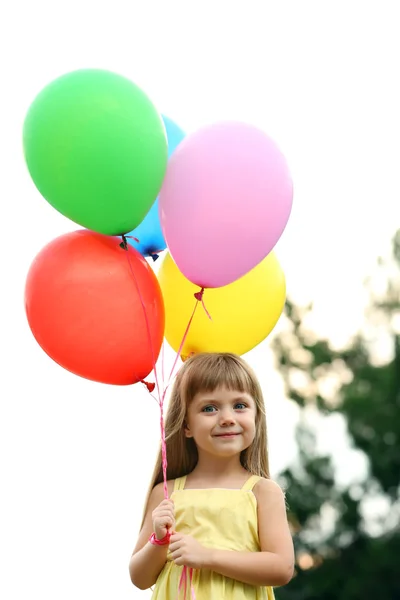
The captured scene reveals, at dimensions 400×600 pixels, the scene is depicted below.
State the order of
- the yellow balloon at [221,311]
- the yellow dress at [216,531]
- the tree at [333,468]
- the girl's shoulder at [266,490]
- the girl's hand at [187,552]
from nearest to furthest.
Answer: the girl's hand at [187,552], the yellow dress at [216,531], the girl's shoulder at [266,490], the yellow balloon at [221,311], the tree at [333,468]

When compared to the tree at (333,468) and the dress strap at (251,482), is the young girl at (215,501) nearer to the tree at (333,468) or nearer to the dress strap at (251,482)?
the dress strap at (251,482)

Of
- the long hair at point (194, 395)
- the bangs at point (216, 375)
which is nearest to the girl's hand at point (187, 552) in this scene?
the long hair at point (194, 395)

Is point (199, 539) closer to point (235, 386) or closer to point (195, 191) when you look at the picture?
point (235, 386)

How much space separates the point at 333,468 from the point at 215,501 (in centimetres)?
970

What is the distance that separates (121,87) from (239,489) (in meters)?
1.35

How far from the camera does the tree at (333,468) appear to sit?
1217cm

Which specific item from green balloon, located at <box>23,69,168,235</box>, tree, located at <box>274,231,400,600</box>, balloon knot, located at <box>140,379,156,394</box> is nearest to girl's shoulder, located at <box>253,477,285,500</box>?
balloon knot, located at <box>140,379,156,394</box>

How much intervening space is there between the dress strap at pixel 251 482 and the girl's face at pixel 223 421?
0.10 meters

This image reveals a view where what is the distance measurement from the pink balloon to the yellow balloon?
0.85 ft

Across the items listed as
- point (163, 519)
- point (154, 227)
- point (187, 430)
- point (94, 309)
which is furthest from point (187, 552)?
point (154, 227)

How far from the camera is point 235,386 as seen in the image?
332cm

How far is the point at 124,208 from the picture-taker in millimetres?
3252

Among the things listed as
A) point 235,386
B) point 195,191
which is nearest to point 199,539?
point 235,386

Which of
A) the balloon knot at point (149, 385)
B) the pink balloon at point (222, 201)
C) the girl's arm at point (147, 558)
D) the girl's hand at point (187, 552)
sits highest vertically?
the pink balloon at point (222, 201)
